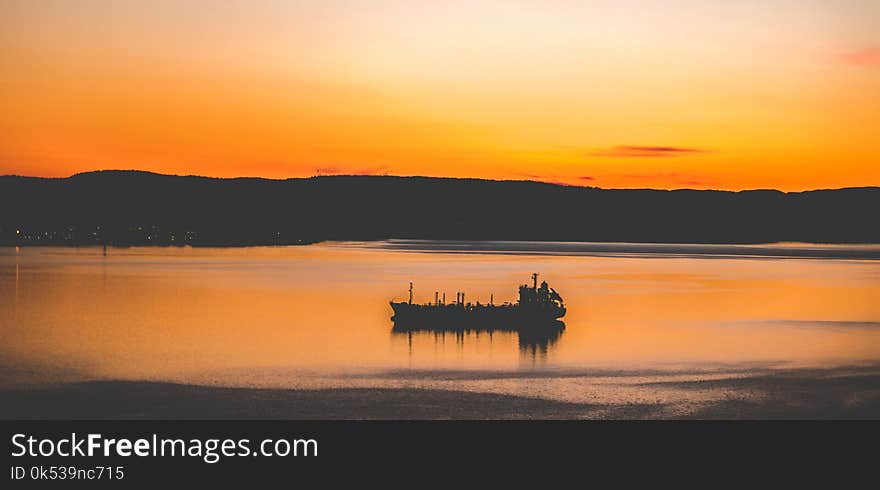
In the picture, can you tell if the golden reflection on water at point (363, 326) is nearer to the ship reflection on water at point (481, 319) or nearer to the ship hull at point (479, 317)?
the ship reflection on water at point (481, 319)

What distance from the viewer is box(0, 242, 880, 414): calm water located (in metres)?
41.8

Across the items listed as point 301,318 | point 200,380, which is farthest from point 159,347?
point 301,318

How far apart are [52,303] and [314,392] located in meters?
49.7

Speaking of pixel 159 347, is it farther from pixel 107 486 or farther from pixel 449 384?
pixel 107 486

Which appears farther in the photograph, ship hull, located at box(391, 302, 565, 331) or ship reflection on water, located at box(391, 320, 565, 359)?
ship hull, located at box(391, 302, 565, 331)

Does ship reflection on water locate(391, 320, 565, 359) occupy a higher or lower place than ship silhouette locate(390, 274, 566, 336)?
lower

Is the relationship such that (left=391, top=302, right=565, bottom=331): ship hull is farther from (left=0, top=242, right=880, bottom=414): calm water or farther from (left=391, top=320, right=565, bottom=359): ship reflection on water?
(left=0, top=242, right=880, bottom=414): calm water

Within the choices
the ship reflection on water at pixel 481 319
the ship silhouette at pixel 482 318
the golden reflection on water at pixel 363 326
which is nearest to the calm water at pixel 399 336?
the golden reflection on water at pixel 363 326

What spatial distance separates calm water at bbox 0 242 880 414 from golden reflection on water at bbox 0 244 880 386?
16cm

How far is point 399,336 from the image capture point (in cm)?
5647

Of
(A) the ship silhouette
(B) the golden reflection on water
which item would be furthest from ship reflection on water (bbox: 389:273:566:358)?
(B) the golden reflection on water

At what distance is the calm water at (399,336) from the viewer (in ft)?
137

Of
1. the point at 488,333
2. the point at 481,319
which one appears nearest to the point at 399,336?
the point at 488,333

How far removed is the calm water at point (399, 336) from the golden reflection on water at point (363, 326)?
0.16 metres
